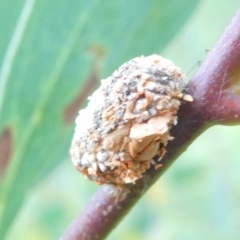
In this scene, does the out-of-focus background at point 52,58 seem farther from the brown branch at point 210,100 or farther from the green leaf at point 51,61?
the brown branch at point 210,100

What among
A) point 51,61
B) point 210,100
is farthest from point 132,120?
point 51,61

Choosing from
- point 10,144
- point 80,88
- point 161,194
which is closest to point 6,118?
point 10,144

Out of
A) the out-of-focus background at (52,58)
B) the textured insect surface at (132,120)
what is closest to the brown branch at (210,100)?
the textured insect surface at (132,120)

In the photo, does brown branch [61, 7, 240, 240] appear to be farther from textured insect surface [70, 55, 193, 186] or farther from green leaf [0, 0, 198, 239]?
green leaf [0, 0, 198, 239]

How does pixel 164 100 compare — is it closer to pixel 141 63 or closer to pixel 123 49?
pixel 141 63

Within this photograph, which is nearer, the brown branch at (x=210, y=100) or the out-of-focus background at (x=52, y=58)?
the brown branch at (x=210, y=100)
